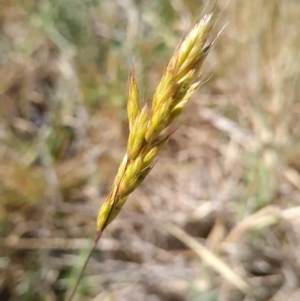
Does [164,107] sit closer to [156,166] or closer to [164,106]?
[164,106]

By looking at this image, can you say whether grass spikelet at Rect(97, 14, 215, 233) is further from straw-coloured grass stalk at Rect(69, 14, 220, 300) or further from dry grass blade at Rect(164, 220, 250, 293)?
dry grass blade at Rect(164, 220, 250, 293)

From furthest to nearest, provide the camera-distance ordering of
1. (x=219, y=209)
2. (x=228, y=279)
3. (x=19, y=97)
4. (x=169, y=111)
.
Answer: (x=19, y=97) < (x=219, y=209) < (x=228, y=279) < (x=169, y=111)

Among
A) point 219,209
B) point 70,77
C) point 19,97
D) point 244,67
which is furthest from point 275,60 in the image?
point 19,97

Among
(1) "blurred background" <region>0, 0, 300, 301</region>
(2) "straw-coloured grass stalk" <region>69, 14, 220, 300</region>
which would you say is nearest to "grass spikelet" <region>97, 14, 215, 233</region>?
(2) "straw-coloured grass stalk" <region>69, 14, 220, 300</region>

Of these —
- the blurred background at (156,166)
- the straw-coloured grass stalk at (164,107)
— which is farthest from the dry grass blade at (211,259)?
the straw-coloured grass stalk at (164,107)

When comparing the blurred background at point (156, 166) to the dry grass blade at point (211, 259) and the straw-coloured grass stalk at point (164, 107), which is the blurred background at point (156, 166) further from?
the straw-coloured grass stalk at point (164, 107)

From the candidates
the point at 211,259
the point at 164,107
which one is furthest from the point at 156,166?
the point at 164,107

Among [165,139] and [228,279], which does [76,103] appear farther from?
[165,139]

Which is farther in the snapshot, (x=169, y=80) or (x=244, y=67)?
(x=244, y=67)
